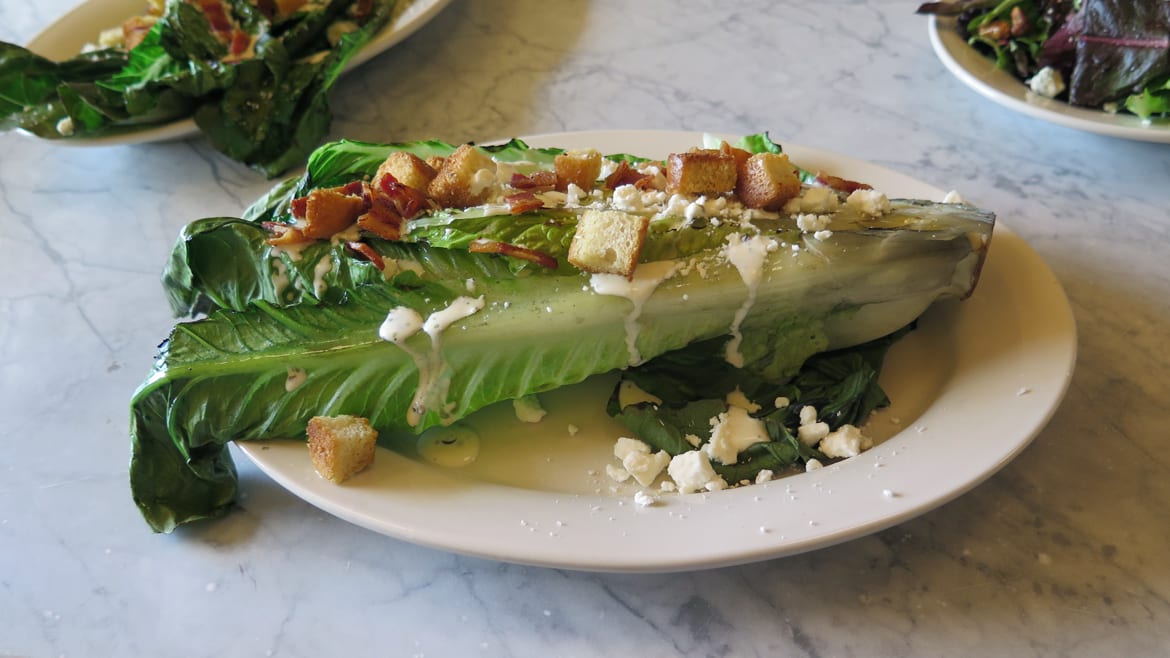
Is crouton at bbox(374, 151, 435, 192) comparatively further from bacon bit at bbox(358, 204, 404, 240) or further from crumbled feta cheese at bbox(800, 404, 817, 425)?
crumbled feta cheese at bbox(800, 404, 817, 425)

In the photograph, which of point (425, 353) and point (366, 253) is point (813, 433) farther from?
point (366, 253)

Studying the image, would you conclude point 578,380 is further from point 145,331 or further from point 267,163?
point 267,163

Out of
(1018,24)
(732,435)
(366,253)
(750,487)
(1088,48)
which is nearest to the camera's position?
(750,487)

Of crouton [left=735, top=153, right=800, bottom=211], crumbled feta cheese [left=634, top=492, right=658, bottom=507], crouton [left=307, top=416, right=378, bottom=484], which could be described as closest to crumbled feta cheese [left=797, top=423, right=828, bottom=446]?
crumbled feta cheese [left=634, top=492, right=658, bottom=507]

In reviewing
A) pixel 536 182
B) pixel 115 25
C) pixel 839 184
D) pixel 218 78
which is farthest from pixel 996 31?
pixel 115 25

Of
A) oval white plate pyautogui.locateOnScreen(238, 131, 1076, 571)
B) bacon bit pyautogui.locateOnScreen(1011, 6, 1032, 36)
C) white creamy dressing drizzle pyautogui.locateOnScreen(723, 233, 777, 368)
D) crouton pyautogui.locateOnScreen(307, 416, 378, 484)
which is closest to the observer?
oval white plate pyautogui.locateOnScreen(238, 131, 1076, 571)

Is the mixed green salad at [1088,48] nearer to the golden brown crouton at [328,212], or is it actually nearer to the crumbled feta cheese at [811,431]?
the crumbled feta cheese at [811,431]
